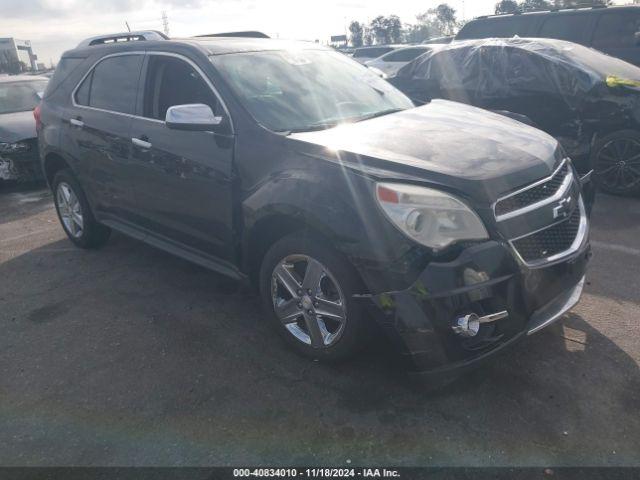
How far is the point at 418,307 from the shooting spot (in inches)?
95.5

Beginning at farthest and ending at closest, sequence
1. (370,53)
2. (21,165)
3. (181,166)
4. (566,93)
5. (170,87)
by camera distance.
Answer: (370,53)
(21,165)
(566,93)
(170,87)
(181,166)

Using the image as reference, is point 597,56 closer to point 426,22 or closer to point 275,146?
point 275,146

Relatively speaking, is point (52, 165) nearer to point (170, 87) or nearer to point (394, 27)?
point (170, 87)

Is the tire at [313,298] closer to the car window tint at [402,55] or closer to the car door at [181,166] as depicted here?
the car door at [181,166]

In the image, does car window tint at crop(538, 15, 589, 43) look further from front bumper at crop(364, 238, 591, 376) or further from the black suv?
front bumper at crop(364, 238, 591, 376)

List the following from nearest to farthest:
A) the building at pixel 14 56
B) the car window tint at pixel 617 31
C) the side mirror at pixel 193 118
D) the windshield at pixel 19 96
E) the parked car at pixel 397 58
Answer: the side mirror at pixel 193 118 < the car window tint at pixel 617 31 < the windshield at pixel 19 96 < the parked car at pixel 397 58 < the building at pixel 14 56

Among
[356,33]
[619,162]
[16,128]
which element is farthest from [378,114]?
[356,33]

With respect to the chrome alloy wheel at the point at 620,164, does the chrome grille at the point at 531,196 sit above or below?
above

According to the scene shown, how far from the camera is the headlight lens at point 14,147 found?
7.60 m

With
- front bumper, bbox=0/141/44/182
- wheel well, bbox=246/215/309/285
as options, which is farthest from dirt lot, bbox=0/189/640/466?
front bumper, bbox=0/141/44/182

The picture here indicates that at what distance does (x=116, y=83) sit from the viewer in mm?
4293

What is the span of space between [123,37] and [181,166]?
2.07 m

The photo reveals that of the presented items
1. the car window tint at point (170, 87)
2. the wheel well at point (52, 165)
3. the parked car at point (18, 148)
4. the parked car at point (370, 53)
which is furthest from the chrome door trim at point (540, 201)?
the parked car at point (370, 53)

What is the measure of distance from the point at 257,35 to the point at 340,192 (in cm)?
249
